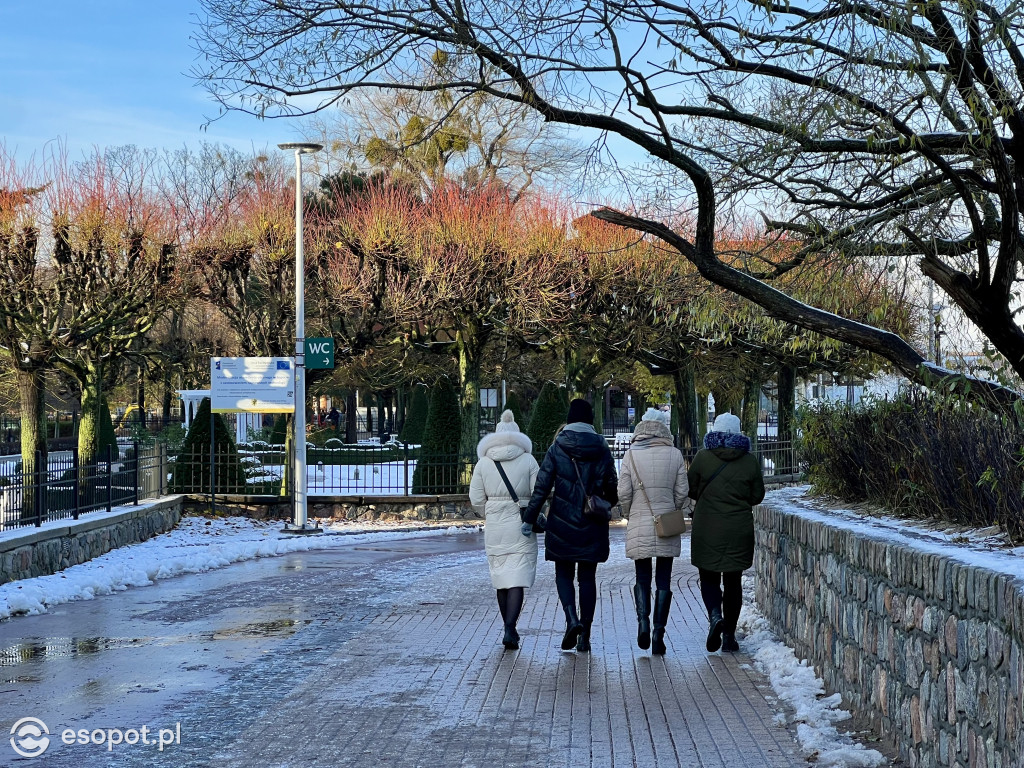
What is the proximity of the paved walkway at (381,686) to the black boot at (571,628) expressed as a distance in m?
0.13

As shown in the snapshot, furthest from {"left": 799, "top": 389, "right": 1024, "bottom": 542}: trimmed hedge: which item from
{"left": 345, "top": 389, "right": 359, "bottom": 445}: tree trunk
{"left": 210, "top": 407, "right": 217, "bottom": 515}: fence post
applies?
{"left": 345, "top": 389, "right": 359, "bottom": 445}: tree trunk

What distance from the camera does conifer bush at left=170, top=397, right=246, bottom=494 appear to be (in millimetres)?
22438

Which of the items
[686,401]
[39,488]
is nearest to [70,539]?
[39,488]

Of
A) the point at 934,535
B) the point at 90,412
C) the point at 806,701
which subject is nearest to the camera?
the point at 934,535

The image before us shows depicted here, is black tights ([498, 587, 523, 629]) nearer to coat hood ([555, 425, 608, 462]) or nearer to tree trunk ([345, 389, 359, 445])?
coat hood ([555, 425, 608, 462])

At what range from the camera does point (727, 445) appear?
853 centimetres

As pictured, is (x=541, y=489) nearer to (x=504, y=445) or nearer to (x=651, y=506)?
(x=504, y=445)

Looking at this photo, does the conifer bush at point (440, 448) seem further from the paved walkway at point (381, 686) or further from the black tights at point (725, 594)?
the black tights at point (725, 594)

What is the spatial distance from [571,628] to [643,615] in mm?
536

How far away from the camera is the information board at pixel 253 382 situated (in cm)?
2080

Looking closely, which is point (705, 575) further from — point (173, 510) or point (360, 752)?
point (173, 510)

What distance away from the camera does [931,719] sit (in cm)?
512

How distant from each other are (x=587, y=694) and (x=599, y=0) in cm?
495

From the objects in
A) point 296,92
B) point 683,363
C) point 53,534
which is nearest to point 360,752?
point 296,92
